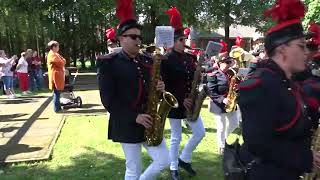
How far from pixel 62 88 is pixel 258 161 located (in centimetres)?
1030

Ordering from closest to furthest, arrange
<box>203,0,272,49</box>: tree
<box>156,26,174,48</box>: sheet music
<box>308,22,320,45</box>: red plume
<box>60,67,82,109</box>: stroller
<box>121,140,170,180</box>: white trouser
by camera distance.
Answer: <box>121,140,170,180</box>: white trouser, <box>308,22,320,45</box>: red plume, <box>156,26,174,48</box>: sheet music, <box>60,67,82,109</box>: stroller, <box>203,0,272,49</box>: tree

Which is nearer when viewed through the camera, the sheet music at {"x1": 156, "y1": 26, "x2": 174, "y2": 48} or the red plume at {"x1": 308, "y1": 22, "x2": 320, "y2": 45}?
the red plume at {"x1": 308, "y1": 22, "x2": 320, "y2": 45}

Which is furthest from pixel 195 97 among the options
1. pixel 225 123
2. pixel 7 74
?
pixel 7 74

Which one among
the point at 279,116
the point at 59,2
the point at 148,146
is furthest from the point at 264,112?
the point at 59,2

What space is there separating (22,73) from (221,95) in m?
13.7

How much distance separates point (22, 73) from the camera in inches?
765

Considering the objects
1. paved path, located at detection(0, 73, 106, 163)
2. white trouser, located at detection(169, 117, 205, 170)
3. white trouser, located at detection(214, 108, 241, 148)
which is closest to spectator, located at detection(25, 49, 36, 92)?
paved path, located at detection(0, 73, 106, 163)

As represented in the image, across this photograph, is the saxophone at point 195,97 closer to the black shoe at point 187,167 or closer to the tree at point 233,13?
the black shoe at point 187,167

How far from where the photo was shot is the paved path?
8.28 meters

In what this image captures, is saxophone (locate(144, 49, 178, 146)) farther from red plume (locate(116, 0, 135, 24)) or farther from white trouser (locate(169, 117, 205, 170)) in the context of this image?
white trouser (locate(169, 117, 205, 170))

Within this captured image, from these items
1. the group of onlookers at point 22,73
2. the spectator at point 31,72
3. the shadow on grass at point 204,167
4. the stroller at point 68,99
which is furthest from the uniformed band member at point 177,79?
the spectator at point 31,72

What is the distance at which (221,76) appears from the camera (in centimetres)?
756

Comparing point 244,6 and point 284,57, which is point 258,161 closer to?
point 284,57

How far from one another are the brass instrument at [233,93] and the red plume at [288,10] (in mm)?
4335
